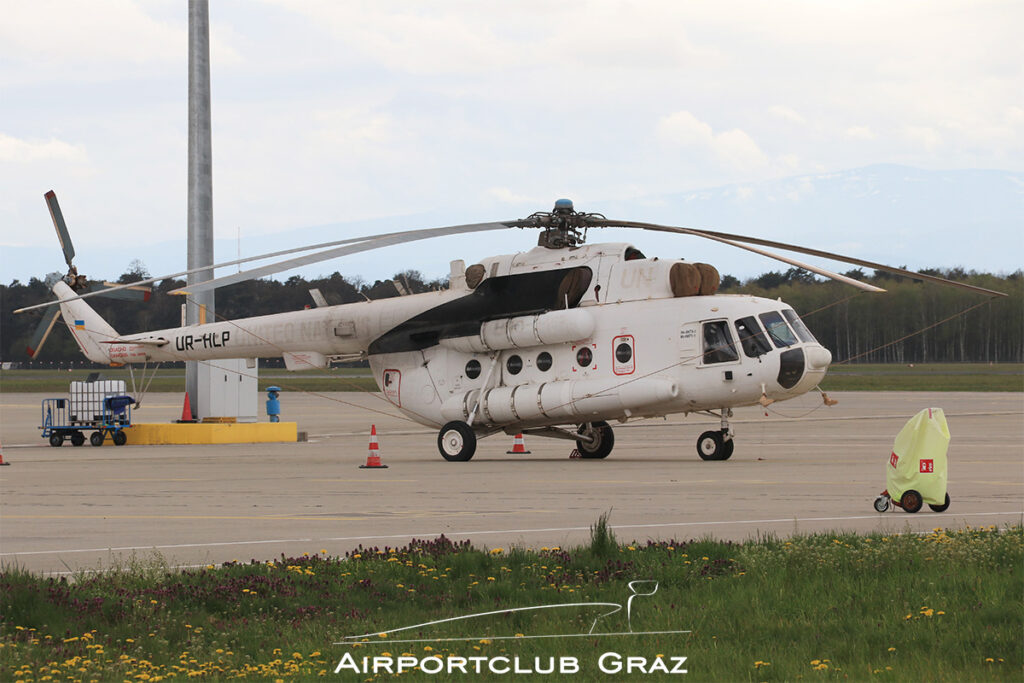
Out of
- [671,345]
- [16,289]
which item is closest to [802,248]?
[671,345]

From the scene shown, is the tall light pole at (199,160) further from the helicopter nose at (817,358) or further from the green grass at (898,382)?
the green grass at (898,382)

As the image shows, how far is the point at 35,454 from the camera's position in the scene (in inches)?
1118

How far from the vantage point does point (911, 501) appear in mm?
13797

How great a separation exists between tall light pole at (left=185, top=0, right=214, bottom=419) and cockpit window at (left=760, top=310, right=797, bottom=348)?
16.9m

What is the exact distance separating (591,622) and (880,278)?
80.5 meters

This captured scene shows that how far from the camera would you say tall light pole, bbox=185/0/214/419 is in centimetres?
3334

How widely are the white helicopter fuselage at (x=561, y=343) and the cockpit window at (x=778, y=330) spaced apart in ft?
0.09

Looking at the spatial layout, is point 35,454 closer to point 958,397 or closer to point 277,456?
point 277,456

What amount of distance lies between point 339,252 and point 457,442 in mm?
5498

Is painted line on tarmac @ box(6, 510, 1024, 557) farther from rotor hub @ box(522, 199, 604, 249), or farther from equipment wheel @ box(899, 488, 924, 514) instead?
rotor hub @ box(522, 199, 604, 249)

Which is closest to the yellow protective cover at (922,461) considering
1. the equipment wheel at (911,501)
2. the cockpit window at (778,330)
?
the equipment wheel at (911,501)

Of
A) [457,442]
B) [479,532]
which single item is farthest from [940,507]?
[457,442]

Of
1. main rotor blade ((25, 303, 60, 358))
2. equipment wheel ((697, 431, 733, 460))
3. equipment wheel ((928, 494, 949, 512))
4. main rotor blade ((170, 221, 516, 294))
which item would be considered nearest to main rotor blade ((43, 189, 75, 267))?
main rotor blade ((25, 303, 60, 358))

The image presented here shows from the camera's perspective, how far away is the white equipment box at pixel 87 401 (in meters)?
32.3
